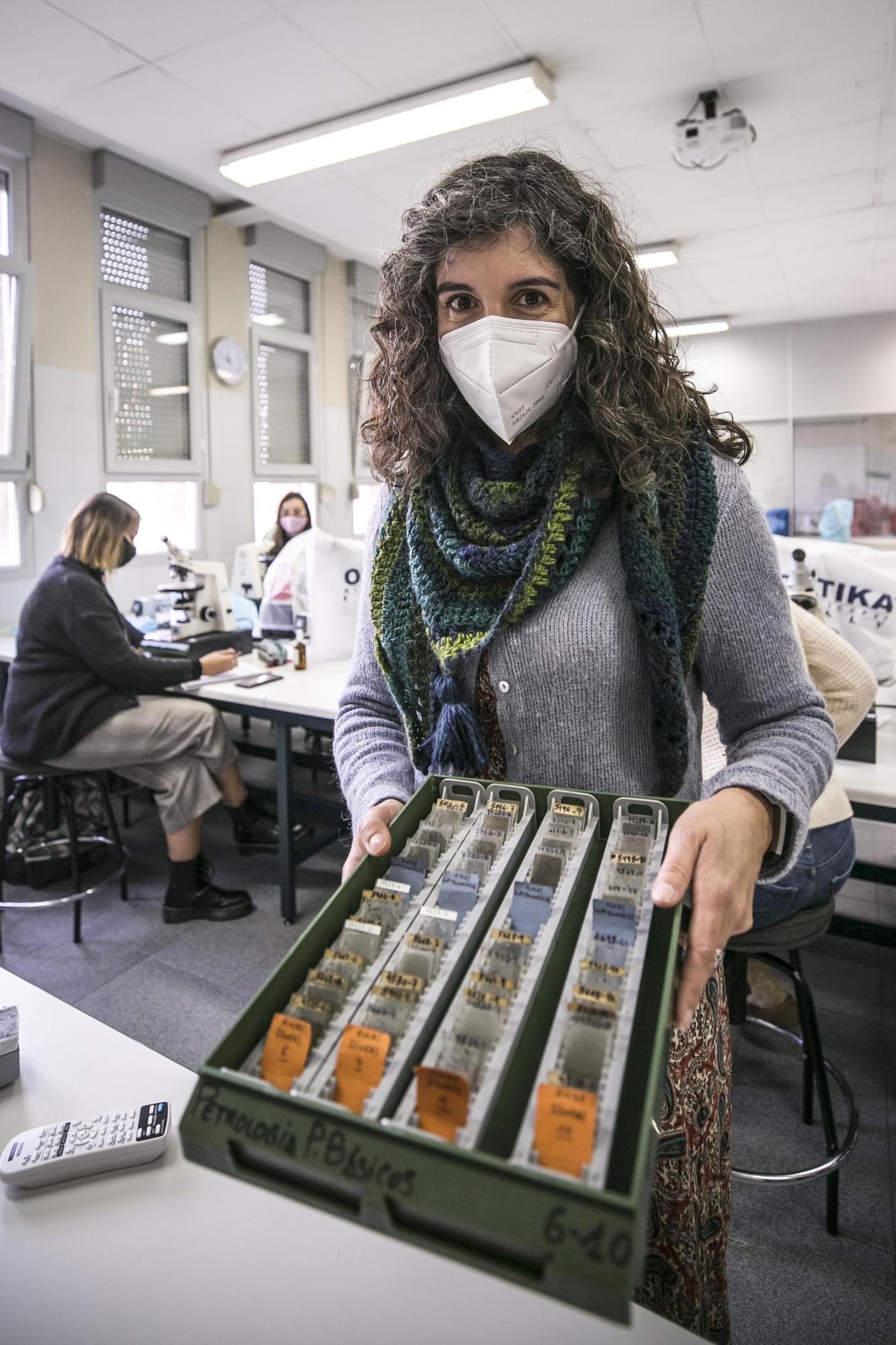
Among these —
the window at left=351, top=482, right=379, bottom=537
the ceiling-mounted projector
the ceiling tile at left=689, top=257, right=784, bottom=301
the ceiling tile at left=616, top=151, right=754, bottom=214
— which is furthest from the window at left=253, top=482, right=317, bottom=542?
the ceiling tile at left=689, top=257, right=784, bottom=301

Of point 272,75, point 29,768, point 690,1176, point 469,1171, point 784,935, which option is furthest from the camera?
point 272,75

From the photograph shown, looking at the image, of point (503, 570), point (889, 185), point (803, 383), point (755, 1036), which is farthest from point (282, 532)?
point (803, 383)

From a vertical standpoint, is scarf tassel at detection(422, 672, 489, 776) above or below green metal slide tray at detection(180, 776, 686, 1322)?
above

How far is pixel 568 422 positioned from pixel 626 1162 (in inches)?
29.9

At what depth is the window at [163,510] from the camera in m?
5.23

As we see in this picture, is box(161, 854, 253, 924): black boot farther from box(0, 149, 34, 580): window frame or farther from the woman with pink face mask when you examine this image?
the woman with pink face mask

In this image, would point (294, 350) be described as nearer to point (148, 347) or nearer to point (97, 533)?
point (148, 347)

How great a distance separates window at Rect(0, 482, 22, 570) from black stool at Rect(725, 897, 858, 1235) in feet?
13.4

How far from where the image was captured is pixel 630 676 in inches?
37.3

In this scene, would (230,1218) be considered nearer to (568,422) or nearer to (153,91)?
(568,422)

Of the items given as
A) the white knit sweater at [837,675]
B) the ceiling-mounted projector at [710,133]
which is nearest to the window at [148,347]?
the ceiling-mounted projector at [710,133]

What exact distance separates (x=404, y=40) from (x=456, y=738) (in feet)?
11.0

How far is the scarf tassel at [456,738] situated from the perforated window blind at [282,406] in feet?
18.1

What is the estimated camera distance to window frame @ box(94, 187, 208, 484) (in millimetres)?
4754
